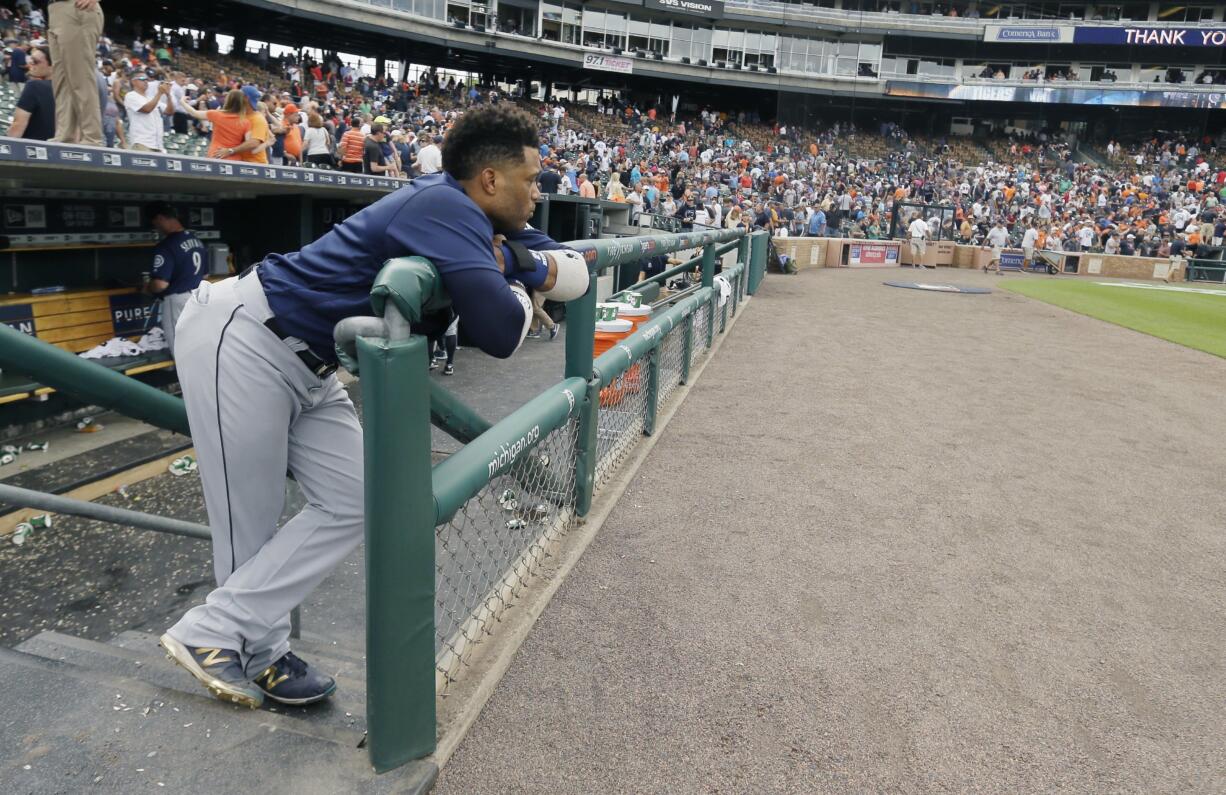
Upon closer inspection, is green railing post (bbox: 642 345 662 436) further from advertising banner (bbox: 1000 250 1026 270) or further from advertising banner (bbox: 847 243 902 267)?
advertising banner (bbox: 1000 250 1026 270)

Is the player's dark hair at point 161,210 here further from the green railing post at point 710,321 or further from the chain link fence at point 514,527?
the green railing post at point 710,321

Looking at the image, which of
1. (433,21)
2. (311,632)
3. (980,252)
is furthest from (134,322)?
(433,21)

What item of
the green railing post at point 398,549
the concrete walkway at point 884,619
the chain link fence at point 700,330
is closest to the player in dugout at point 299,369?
the green railing post at point 398,549

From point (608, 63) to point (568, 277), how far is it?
4618 centimetres

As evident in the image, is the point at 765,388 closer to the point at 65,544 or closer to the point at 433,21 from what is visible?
the point at 65,544

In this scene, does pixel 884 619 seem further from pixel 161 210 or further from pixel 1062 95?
pixel 1062 95

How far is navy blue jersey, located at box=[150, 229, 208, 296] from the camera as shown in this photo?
23.2 ft

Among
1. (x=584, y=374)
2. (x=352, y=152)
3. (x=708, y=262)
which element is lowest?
(x=584, y=374)

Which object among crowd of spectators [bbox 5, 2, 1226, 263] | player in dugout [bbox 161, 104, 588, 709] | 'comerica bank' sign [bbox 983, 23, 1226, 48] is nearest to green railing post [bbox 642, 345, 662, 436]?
player in dugout [bbox 161, 104, 588, 709]

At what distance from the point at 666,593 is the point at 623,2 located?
162 ft

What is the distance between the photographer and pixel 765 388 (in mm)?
7320

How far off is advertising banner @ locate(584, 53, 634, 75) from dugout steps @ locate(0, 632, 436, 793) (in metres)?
46.2

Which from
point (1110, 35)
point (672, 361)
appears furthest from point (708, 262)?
point (1110, 35)

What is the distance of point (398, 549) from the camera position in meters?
1.87
